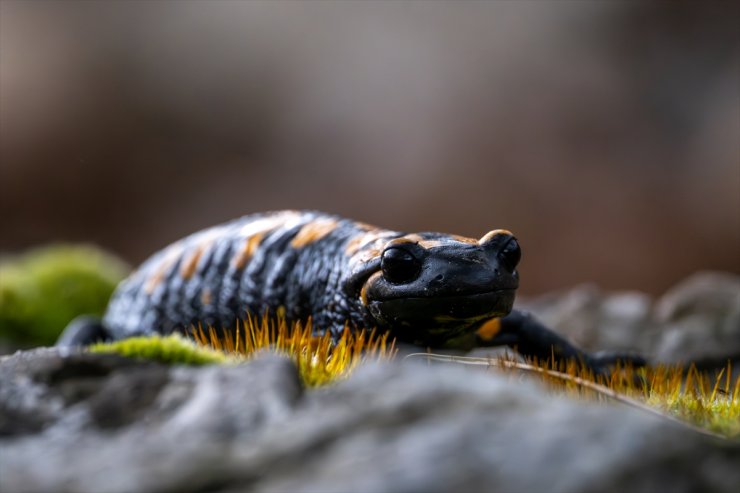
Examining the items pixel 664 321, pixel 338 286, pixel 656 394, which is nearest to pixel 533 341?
pixel 338 286

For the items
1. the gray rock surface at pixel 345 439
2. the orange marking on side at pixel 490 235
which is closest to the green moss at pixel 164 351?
the gray rock surface at pixel 345 439

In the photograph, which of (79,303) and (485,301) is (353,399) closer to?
(485,301)

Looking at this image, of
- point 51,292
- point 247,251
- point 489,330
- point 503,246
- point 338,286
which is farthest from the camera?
point 51,292

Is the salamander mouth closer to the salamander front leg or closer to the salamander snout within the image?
the salamander snout

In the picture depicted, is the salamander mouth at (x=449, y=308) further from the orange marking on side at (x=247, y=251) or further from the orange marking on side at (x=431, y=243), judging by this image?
the orange marking on side at (x=247, y=251)

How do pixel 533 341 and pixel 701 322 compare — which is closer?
pixel 533 341

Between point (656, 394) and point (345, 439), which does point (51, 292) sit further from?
point (345, 439)

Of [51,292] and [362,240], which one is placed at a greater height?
[362,240]

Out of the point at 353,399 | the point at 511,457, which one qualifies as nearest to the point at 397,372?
the point at 353,399

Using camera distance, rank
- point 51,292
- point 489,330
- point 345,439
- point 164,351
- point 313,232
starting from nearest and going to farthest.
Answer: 1. point 345,439
2. point 164,351
3. point 489,330
4. point 313,232
5. point 51,292
